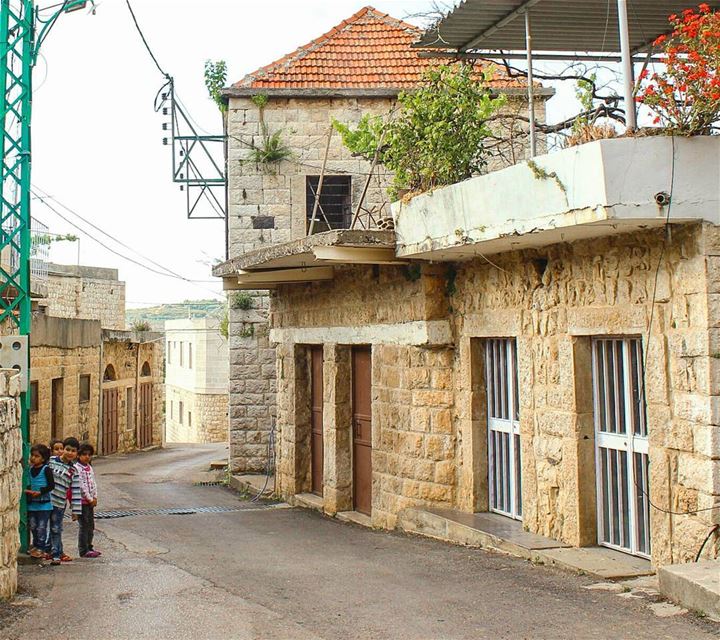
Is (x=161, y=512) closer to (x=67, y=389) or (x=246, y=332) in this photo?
(x=246, y=332)

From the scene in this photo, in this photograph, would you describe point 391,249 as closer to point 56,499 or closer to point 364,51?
point 56,499

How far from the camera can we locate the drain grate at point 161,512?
1233 centimetres

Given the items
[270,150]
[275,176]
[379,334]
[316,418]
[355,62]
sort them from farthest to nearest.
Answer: [355,62]
[275,176]
[270,150]
[316,418]
[379,334]

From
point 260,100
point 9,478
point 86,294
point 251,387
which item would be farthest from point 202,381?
point 9,478

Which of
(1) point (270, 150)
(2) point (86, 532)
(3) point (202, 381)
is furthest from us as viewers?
(3) point (202, 381)

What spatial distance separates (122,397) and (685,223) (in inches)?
835

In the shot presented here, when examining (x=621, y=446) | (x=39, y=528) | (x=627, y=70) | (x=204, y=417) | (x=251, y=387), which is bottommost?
(x=204, y=417)

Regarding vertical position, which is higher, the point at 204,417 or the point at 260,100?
the point at 260,100

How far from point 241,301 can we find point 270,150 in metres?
2.78

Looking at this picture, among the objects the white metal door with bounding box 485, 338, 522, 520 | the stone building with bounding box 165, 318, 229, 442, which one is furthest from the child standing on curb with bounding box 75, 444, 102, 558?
the stone building with bounding box 165, 318, 229, 442

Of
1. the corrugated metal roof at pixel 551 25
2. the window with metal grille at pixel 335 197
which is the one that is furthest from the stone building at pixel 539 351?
the window with metal grille at pixel 335 197

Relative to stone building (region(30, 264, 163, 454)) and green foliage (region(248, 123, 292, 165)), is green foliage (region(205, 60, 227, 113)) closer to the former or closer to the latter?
green foliage (region(248, 123, 292, 165))

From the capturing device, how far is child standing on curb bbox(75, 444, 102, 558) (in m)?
8.62

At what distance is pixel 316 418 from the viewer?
12.6 meters
